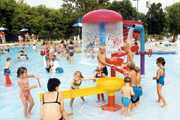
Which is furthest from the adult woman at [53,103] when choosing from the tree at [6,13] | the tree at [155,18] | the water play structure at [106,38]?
the tree at [155,18]

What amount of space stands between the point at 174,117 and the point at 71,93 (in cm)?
232

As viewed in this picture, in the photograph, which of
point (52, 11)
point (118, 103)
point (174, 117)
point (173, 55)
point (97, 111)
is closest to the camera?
point (174, 117)

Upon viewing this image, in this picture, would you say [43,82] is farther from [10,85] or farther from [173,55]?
[173,55]

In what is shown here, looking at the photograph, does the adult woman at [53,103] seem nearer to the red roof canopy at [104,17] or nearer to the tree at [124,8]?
the red roof canopy at [104,17]

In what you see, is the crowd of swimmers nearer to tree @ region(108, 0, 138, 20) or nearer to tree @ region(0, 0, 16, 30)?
tree @ region(0, 0, 16, 30)

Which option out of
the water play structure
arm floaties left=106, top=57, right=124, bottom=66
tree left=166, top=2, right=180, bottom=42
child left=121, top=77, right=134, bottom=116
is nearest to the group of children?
the water play structure

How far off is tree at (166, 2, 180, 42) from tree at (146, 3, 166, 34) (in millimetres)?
3136

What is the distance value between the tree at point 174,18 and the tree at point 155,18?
314 cm

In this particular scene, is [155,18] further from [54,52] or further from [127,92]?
[127,92]

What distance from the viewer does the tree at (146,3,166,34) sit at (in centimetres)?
5181

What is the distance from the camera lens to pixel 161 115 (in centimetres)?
877

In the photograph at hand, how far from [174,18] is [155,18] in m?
9.83

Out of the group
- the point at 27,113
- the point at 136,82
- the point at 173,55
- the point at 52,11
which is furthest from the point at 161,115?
the point at 52,11

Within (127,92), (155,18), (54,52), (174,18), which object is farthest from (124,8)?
(127,92)
